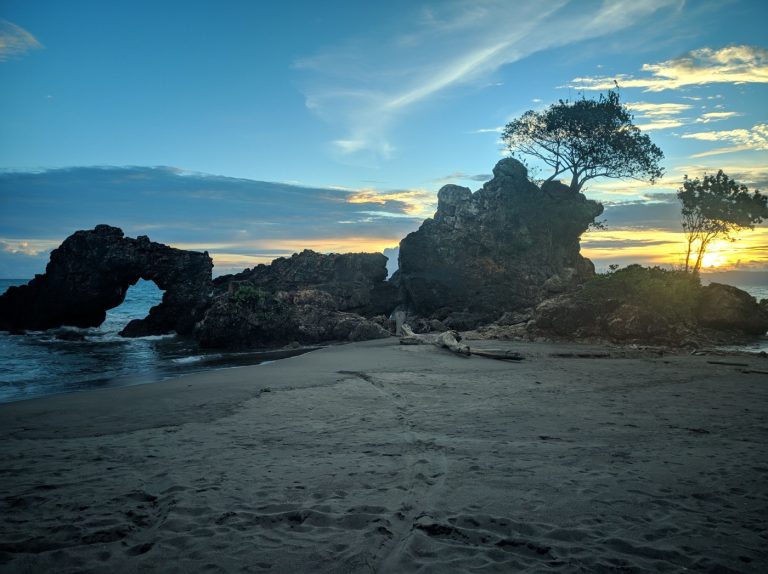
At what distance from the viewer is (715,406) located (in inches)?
307

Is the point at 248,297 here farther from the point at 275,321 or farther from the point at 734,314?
the point at 734,314

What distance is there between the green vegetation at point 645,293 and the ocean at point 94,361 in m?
3.12

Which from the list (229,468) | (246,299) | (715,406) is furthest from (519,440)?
(246,299)

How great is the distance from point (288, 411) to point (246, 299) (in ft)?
53.0

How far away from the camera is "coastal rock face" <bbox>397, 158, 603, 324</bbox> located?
105 feet

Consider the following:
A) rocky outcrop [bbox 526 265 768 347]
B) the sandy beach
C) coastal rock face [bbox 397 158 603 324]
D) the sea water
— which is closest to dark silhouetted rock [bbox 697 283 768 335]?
rocky outcrop [bbox 526 265 768 347]

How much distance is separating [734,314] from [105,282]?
36.6 meters

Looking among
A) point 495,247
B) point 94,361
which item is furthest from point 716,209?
point 94,361

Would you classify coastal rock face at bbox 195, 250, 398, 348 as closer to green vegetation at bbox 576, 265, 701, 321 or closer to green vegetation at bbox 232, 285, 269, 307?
green vegetation at bbox 232, 285, 269, 307

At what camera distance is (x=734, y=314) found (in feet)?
65.5

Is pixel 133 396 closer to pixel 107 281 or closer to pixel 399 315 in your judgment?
pixel 399 315

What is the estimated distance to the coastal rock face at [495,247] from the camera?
32.0 metres

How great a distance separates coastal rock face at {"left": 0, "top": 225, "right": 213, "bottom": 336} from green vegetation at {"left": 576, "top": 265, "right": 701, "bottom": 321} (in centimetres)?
2326

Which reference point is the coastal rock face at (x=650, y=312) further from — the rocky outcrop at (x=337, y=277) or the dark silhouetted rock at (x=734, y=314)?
the rocky outcrop at (x=337, y=277)
